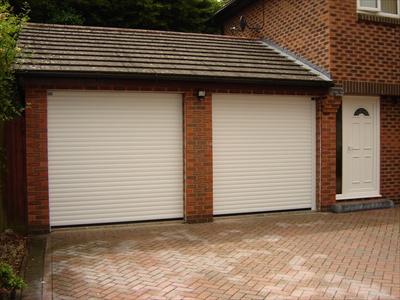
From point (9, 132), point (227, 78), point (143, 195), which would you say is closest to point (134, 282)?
point (143, 195)

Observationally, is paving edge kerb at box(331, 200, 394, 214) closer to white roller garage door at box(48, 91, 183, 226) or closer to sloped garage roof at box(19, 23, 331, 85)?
sloped garage roof at box(19, 23, 331, 85)

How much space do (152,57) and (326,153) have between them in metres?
4.51

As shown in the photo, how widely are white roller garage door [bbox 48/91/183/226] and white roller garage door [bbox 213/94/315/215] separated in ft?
3.08

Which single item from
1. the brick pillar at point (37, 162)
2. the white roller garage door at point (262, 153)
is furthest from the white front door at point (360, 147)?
the brick pillar at point (37, 162)

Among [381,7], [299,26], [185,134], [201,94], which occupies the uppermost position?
[381,7]

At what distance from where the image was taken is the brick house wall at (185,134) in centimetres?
749

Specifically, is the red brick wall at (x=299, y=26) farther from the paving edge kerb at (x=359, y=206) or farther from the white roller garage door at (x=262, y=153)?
the paving edge kerb at (x=359, y=206)

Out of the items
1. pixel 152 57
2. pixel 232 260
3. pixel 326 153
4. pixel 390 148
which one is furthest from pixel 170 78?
pixel 390 148

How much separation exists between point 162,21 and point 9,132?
12788 mm

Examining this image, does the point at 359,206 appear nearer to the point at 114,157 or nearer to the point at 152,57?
the point at 114,157

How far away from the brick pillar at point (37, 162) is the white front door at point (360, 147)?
21.7 feet

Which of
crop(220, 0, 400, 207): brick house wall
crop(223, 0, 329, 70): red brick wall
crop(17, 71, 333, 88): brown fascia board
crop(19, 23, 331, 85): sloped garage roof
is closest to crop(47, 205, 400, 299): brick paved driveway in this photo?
crop(220, 0, 400, 207): brick house wall

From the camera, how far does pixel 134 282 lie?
506 centimetres

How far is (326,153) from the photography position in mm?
9516
